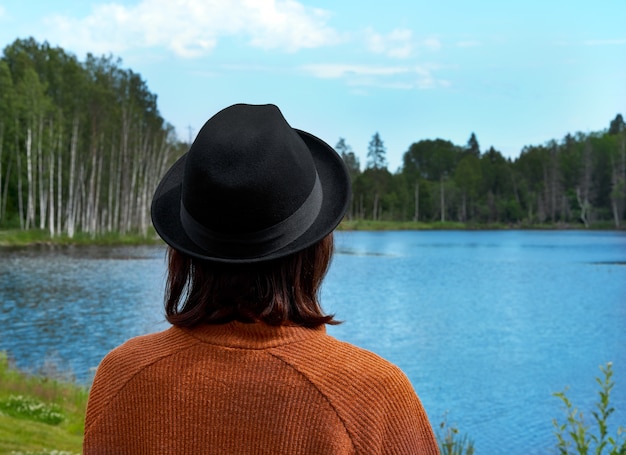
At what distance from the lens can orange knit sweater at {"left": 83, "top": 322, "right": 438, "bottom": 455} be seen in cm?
135

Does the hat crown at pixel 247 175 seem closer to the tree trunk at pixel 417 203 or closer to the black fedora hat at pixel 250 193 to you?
the black fedora hat at pixel 250 193

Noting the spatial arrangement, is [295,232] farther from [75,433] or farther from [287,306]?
[75,433]

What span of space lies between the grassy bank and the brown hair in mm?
4402

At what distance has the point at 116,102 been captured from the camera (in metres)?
47.7

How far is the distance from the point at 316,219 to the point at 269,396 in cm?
35

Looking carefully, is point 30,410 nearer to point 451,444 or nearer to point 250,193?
point 451,444

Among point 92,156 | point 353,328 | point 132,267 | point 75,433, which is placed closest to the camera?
point 75,433

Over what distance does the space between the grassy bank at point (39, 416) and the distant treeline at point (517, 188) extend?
261ft

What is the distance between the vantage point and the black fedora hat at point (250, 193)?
1457mm

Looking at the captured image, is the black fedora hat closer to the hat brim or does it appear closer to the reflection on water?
the hat brim

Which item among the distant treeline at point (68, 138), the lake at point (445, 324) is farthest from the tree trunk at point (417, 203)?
the lake at point (445, 324)

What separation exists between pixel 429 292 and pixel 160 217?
26303 millimetres

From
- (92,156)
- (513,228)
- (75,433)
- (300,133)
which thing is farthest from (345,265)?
(513,228)

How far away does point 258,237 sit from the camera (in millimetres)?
1466
